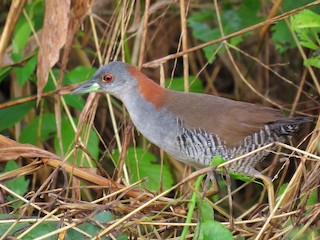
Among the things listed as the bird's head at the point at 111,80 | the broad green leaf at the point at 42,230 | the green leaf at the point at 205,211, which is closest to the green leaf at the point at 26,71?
the bird's head at the point at 111,80

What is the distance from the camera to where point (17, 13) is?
318cm

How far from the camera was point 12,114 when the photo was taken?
344 cm

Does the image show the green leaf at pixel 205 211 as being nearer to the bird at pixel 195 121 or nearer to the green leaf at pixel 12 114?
the bird at pixel 195 121

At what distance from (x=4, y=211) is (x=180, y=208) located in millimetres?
609

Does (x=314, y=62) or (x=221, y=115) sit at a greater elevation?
(x=314, y=62)

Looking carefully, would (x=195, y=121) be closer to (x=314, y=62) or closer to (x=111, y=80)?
(x=111, y=80)

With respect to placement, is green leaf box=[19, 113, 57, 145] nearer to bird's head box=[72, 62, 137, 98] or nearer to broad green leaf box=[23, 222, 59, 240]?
bird's head box=[72, 62, 137, 98]

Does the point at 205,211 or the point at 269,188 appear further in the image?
the point at 269,188

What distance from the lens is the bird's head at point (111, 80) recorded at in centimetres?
301

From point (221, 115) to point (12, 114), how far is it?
1.03 m

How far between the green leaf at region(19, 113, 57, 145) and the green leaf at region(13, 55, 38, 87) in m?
0.32

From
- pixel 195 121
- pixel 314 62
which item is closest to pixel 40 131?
pixel 195 121

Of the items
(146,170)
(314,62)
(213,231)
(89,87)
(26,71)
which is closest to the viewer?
(213,231)

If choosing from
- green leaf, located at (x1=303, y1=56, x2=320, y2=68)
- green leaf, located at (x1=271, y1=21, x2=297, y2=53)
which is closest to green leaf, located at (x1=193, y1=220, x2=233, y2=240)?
green leaf, located at (x1=303, y1=56, x2=320, y2=68)
